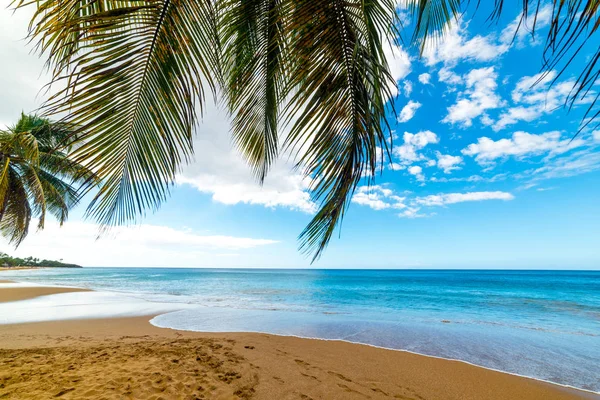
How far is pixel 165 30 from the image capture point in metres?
1.53

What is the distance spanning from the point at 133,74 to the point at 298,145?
3.32ft

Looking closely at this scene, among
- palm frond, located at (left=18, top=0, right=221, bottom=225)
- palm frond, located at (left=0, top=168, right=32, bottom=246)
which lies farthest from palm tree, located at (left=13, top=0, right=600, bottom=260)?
palm frond, located at (left=0, top=168, right=32, bottom=246)

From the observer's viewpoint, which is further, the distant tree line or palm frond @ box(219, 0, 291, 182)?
the distant tree line

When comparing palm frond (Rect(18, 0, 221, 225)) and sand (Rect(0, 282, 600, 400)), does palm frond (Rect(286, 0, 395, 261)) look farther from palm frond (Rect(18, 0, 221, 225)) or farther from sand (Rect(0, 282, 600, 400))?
sand (Rect(0, 282, 600, 400))

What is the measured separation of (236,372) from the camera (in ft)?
13.5

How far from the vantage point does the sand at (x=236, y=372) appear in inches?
131

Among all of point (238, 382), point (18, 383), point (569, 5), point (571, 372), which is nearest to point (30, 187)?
point (18, 383)

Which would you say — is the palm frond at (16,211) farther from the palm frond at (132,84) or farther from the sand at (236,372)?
the palm frond at (132,84)

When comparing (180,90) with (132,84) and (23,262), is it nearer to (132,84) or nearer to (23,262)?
(132,84)

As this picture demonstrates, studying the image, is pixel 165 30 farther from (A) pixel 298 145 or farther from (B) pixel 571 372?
(B) pixel 571 372

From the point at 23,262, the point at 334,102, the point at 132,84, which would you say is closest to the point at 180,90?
the point at 132,84

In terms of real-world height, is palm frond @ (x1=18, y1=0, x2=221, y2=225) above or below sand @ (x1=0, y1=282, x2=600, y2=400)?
above

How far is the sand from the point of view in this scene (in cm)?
332

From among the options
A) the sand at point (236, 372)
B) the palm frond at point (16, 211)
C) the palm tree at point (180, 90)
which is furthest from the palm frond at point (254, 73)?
the palm frond at point (16, 211)
